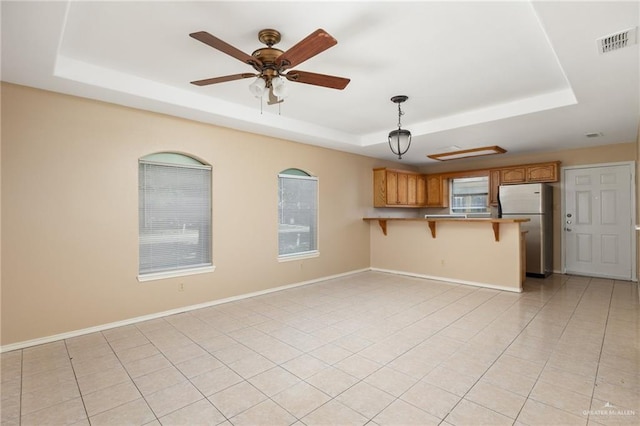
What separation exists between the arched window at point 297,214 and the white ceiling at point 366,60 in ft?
3.13

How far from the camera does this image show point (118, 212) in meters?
3.51

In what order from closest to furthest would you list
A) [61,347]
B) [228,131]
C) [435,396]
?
[435,396] < [61,347] < [228,131]

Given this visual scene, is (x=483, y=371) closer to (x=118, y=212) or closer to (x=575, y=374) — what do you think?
(x=575, y=374)

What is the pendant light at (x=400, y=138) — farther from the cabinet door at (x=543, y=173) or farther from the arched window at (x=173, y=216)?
the cabinet door at (x=543, y=173)

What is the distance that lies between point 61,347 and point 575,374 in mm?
4448

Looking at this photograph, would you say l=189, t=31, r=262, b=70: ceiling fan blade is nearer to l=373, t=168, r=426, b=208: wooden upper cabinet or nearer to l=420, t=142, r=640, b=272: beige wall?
l=373, t=168, r=426, b=208: wooden upper cabinet

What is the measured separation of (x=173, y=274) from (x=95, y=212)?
1.13 meters

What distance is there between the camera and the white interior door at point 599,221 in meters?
5.57

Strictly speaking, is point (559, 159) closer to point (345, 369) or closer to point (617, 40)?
point (617, 40)

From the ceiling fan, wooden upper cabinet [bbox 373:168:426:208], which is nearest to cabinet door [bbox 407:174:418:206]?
wooden upper cabinet [bbox 373:168:426:208]

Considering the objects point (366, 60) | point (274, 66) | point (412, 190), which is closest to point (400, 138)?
point (366, 60)

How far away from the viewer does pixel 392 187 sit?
23.1 ft

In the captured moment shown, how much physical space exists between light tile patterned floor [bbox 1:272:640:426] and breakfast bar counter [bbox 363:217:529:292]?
3.18 feet

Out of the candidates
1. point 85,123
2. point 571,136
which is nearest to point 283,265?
point 85,123
